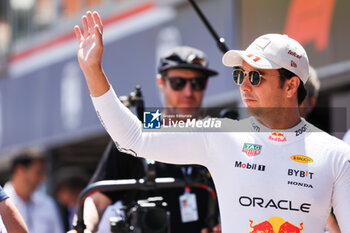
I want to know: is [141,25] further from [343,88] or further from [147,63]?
[343,88]

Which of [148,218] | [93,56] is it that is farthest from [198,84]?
[93,56]

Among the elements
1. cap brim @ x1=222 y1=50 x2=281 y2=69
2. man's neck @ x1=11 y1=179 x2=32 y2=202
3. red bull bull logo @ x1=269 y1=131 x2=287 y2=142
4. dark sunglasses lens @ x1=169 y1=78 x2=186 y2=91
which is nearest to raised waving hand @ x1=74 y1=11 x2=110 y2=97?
cap brim @ x1=222 y1=50 x2=281 y2=69

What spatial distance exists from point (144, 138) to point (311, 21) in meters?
4.76

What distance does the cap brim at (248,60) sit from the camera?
10.2ft

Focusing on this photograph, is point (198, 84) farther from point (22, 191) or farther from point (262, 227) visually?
point (22, 191)

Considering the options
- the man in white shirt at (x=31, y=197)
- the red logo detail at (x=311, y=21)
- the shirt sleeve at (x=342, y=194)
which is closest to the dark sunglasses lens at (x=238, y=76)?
the shirt sleeve at (x=342, y=194)

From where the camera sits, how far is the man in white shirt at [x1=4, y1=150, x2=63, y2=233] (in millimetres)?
7328

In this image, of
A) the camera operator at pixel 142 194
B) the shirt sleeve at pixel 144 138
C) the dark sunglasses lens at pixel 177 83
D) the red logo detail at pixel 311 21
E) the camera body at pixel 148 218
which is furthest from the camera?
the red logo detail at pixel 311 21

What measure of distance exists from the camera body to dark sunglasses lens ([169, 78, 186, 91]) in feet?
2.57

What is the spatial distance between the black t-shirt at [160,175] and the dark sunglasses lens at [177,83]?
542 mm

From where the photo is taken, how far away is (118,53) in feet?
37.1

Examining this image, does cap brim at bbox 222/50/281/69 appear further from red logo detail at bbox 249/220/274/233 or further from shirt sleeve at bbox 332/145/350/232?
red logo detail at bbox 249/220/274/233

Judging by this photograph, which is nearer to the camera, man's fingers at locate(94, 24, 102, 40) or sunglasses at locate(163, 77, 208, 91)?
man's fingers at locate(94, 24, 102, 40)

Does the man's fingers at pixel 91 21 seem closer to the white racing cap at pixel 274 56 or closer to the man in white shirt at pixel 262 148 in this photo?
the man in white shirt at pixel 262 148
